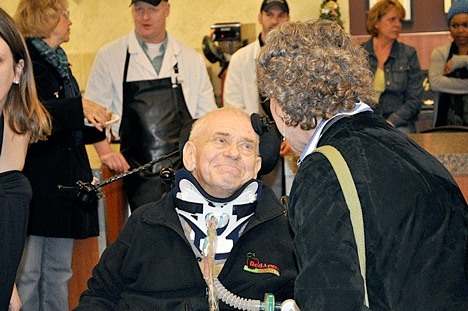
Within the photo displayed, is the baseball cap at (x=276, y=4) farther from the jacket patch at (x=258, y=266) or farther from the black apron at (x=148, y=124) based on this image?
the jacket patch at (x=258, y=266)

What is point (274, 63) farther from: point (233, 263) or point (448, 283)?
point (233, 263)

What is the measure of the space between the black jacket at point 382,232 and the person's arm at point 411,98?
12.4 feet

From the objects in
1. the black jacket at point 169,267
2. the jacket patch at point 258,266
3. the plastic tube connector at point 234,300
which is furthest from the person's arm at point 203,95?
the plastic tube connector at point 234,300

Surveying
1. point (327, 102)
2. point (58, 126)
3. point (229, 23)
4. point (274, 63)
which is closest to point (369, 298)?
point (327, 102)

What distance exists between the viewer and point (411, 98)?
5.87 metres

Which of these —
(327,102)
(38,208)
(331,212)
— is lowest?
(38,208)

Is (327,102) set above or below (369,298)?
above

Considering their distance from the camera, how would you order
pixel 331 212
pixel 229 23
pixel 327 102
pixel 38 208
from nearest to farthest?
pixel 331 212 < pixel 327 102 < pixel 38 208 < pixel 229 23

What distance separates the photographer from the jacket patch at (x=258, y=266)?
2908 millimetres

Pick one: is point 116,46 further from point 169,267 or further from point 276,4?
point 169,267

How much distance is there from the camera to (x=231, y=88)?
5664mm

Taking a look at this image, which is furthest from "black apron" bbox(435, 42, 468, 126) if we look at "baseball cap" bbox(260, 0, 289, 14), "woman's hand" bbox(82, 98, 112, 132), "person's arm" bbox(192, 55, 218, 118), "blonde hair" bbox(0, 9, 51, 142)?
"blonde hair" bbox(0, 9, 51, 142)

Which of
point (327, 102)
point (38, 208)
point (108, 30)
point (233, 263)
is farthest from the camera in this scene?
point (108, 30)

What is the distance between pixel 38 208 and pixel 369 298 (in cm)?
262
